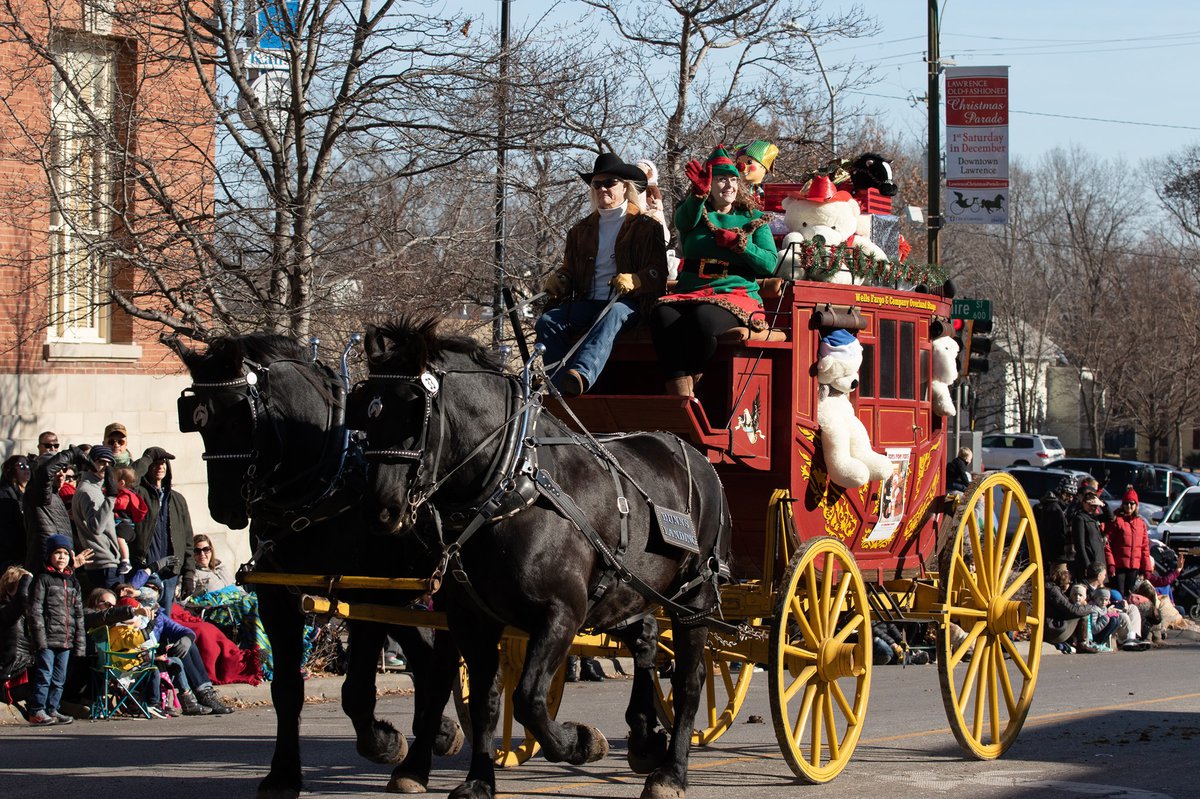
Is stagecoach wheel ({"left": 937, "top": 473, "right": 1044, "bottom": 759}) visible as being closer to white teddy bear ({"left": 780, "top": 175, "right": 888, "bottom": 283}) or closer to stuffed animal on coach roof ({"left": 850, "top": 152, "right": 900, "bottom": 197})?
white teddy bear ({"left": 780, "top": 175, "right": 888, "bottom": 283})

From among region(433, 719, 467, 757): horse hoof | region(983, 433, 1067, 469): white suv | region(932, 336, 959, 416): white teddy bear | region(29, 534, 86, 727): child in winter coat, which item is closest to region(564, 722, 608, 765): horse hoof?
region(433, 719, 467, 757): horse hoof

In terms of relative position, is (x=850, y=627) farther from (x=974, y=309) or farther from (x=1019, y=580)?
(x=974, y=309)

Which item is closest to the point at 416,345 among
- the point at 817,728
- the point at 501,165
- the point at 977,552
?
the point at 817,728

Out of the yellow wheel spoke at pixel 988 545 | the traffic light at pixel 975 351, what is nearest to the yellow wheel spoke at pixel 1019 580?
the yellow wheel spoke at pixel 988 545

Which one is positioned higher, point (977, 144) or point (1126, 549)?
point (977, 144)

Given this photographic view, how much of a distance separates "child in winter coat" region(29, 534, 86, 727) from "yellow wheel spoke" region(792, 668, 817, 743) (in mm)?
5621

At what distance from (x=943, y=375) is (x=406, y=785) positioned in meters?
4.98

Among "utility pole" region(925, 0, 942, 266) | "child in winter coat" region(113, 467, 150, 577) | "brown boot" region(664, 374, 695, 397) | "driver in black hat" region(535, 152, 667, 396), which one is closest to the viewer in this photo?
"brown boot" region(664, 374, 695, 397)

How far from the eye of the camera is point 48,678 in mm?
11188

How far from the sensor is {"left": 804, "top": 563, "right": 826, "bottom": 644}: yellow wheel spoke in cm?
841

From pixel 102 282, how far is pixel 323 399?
288 inches

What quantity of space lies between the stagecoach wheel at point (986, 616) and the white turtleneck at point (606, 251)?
8.61ft

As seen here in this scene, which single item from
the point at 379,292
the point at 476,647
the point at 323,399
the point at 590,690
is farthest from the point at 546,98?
the point at 476,647

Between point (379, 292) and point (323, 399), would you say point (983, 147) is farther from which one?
point (323, 399)
